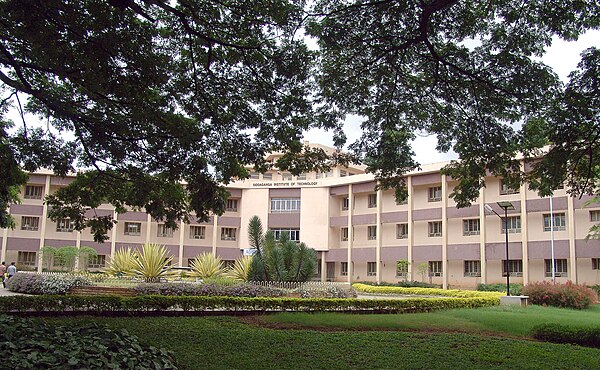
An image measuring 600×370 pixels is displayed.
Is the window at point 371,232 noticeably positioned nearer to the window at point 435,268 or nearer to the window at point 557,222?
the window at point 435,268

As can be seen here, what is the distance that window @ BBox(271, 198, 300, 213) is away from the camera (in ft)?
152

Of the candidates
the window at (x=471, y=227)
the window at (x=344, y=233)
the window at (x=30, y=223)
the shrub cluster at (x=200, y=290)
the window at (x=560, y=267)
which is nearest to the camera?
the shrub cluster at (x=200, y=290)

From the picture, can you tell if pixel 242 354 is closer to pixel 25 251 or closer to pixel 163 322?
pixel 163 322

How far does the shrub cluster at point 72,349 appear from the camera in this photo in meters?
5.46

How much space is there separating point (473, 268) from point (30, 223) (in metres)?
35.2

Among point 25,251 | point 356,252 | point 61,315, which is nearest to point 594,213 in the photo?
point 356,252

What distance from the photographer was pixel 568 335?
1183cm

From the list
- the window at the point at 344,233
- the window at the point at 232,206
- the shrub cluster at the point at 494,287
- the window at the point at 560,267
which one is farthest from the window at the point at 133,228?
the window at the point at 560,267

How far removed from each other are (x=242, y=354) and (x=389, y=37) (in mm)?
6066

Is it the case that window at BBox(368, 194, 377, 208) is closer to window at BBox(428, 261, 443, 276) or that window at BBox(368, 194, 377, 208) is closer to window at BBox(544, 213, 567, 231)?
window at BBox(428, 261, 443, 276)

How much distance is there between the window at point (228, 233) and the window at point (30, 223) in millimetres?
15246

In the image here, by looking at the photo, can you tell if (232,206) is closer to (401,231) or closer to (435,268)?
(401,231)

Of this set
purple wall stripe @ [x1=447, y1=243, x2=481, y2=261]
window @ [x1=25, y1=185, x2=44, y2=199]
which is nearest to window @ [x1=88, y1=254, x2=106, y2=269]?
window @ [x1=25, y1=185, x2=44, y2=199]

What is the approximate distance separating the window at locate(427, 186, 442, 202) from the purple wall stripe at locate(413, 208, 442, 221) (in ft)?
3.16
